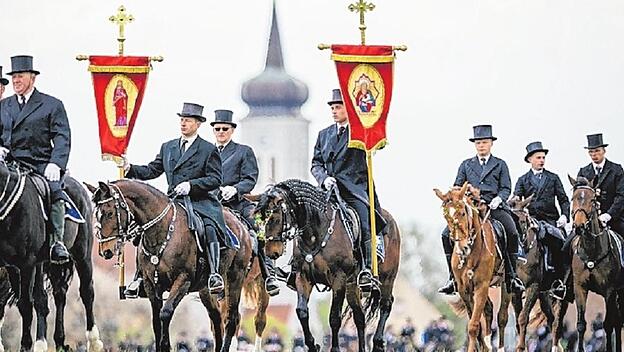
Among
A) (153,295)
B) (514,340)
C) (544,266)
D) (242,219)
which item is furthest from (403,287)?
(153,295)

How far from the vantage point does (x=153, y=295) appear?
14.5 metres

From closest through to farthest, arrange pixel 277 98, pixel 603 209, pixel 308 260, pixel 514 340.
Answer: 1. pixel 308 260
2. pixel 603 209
3. pixel 514 340
4. pixel 277 98

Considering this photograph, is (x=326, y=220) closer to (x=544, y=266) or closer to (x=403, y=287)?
(x=544, y=266)

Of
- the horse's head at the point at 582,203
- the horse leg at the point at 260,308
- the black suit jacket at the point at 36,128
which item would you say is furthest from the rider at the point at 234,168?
the horse's head at the point at 582,203

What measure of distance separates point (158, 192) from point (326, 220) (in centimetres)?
178

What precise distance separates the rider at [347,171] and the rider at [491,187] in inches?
63.2

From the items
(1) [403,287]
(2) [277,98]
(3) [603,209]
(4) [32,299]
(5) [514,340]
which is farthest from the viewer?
(2) [277,98]

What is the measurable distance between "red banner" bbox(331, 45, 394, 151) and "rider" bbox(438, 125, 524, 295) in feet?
4.63

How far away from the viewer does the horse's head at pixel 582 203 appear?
1736cm

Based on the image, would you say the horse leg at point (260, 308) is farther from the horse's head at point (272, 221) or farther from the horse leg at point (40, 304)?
the horse leg at point (40, 304)

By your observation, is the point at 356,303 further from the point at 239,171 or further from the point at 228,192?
the point at 239,171

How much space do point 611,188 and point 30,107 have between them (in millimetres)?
7155

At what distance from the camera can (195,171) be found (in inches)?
601

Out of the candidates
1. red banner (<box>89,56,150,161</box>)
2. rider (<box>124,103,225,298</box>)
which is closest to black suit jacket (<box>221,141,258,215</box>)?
red banner (<box>89,56,150,161</box>)
